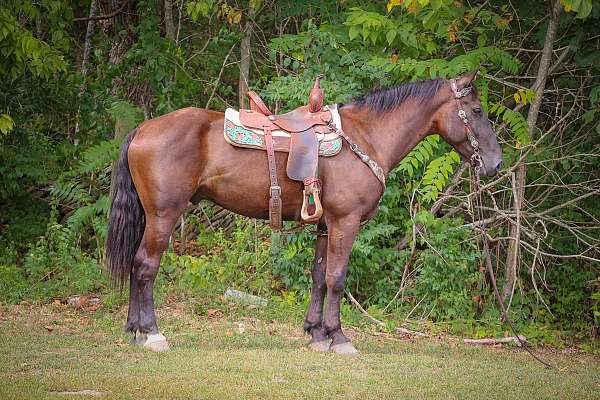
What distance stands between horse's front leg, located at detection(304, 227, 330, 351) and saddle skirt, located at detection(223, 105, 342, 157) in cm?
80

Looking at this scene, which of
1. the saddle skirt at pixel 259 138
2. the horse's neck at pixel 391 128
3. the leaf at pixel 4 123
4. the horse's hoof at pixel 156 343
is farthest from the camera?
the leaf at pixel 4 123

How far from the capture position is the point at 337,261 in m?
6.46

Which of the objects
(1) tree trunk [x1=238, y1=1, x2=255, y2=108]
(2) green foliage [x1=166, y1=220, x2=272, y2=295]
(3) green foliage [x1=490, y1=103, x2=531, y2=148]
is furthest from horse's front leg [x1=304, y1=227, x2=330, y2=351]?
(1) tree trunk [x1=238, y1=1, x2=255, y2=108]

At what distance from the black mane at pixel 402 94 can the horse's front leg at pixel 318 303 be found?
1173mm

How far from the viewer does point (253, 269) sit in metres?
9.63

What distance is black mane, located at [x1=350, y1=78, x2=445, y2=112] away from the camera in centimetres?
673

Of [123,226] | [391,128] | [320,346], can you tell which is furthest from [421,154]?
[123,226]

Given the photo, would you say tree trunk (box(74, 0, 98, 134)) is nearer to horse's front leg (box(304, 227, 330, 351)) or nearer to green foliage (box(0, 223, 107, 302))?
green foliage (box(0, 223, 107, 302))

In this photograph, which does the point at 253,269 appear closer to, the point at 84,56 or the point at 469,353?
the point at 469,353

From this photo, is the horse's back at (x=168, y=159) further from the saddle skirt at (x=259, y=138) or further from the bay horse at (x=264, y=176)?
the saddle skirt at (x=259, y=138)

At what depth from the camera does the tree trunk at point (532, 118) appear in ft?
27.8

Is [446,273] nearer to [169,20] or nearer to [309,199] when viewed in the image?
[309,199]

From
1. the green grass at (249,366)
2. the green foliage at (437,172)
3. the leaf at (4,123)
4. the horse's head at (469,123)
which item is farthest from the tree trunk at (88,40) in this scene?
the horse's head at (469,123)

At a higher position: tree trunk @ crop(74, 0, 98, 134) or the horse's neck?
the horse's neck
